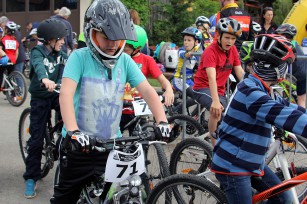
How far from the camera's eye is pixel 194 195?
3930 millimetres

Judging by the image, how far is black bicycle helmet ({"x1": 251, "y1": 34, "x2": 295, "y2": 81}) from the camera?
3.45 m

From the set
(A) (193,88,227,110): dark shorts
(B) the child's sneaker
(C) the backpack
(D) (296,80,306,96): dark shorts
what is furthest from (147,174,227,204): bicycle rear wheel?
(C) the backpack

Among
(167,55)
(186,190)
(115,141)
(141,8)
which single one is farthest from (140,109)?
(141,8)

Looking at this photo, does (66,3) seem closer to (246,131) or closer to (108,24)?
(108,24)

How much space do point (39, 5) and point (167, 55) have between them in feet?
28.3

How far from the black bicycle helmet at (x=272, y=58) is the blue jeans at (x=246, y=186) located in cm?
69

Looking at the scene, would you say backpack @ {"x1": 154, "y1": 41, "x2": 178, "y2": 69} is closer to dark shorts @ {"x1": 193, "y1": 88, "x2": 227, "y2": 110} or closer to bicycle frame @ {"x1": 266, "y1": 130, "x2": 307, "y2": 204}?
dark shorts @ {"x1": 193, "y1": 88, "x2": 227, "y2": 110}

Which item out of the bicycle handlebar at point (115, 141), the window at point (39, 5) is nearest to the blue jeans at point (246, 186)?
the bicycle handlebar at point (115, 141)

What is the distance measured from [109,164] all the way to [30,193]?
91.7 inches

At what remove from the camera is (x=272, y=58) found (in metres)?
3.44

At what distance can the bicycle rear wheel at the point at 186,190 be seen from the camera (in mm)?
3639

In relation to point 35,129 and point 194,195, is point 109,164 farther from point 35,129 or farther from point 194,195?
point 35,129

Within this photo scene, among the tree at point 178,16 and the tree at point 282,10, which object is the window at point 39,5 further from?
the tree at point 282,10

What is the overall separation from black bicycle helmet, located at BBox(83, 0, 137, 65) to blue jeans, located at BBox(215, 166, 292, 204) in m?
1.12
